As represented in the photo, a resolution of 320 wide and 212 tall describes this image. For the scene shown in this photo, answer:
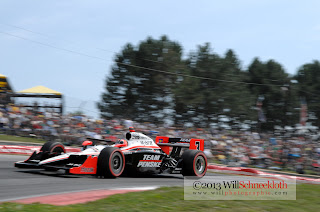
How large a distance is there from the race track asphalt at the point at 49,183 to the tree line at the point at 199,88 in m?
23.3

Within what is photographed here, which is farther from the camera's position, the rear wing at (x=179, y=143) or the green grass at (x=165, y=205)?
the rear wing at (x=179, y=143)

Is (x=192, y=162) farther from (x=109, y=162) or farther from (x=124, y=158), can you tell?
(x=109, y=162)

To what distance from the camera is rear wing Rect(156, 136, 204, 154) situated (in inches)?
463

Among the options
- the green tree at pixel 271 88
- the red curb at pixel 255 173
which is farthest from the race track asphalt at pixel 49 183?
the green tree at pixel 271 88

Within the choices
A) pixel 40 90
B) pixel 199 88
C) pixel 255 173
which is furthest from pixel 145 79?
pixel 255 173

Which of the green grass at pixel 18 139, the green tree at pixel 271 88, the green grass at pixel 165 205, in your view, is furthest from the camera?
the green tree at pixel 271 88

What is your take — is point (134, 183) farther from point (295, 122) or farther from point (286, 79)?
point (286, 79)

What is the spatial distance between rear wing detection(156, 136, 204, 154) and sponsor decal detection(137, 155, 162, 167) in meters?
0.96

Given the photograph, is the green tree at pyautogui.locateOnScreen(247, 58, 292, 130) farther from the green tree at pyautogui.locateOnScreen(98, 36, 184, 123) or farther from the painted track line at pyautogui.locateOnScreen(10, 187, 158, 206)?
the painted track line at pyautogui.locateOnScreen(10, 187, 158, 206)

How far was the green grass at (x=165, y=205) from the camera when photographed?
550 cm

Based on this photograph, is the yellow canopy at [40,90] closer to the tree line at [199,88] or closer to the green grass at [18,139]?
the green grass at [18,139]

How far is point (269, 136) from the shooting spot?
20.4 m

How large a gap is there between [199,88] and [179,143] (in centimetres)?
2535

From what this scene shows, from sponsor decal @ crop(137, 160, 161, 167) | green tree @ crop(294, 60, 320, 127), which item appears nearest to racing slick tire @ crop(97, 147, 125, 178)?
sponsor decal @ crop(137, 160, 161, 167)
